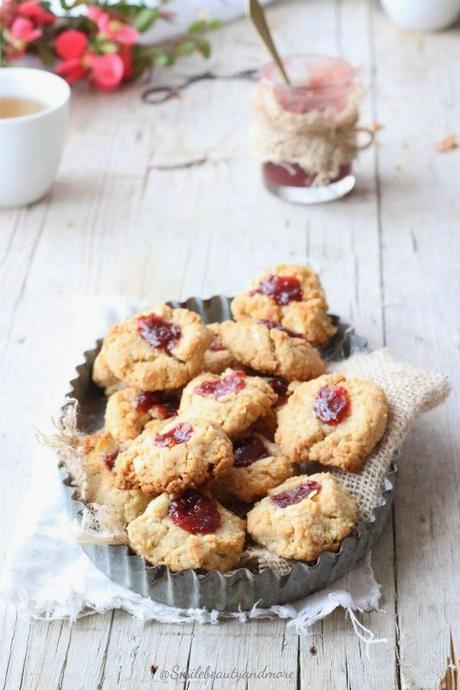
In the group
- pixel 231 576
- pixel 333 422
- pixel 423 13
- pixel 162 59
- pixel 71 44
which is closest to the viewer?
pixel 231 576

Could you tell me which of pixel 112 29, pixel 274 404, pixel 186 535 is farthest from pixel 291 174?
pixel 186 535

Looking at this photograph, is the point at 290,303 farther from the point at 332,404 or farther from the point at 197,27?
the point at 197,27

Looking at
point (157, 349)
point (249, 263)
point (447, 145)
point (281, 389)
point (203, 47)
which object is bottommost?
point (447, 145)

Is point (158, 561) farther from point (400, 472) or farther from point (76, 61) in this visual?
point (76, 61)

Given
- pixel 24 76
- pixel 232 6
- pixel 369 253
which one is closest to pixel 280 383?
pixel 369 253

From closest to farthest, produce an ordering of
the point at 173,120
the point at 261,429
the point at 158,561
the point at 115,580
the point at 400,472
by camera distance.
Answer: the point at 158,561 < the point at 115,580 < the point at 261,429 < the point at 400,472 < the point at 173,120

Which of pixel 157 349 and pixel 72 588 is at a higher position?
pixel 157 349

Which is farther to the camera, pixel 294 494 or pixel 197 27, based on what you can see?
pixel 197 27
